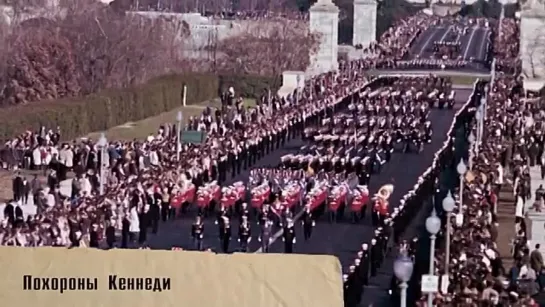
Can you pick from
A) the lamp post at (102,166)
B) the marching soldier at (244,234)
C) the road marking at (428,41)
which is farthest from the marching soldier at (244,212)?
the road marking at (428,41)

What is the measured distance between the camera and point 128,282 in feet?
16.4

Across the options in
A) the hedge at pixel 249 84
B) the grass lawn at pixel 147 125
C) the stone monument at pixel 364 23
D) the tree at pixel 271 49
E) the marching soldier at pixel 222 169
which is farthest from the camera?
the stone monument at pixel 364 23

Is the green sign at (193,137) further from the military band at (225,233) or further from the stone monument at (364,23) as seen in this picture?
the stone monument at (364,23)

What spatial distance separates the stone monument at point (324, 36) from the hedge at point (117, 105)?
4.76 m

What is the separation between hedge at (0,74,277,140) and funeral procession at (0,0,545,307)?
0.07 metres

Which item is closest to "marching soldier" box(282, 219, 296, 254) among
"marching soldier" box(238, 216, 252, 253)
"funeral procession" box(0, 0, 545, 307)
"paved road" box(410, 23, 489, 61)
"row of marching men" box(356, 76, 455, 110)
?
"funeral procession" box(0, 0, 545, 307)

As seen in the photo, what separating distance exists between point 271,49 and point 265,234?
3957 centimetres

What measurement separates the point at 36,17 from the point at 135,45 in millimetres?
3240

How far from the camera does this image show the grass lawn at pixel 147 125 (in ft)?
114

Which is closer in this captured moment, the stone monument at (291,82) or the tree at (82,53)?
the tree at (82,53)

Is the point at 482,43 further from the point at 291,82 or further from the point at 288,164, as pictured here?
the point at 288,164

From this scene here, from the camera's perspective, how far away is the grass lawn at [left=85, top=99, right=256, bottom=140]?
34.7 m

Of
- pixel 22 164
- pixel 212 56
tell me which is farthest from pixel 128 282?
pixel 212 56

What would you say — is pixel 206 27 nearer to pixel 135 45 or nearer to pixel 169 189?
pixel 135 45
